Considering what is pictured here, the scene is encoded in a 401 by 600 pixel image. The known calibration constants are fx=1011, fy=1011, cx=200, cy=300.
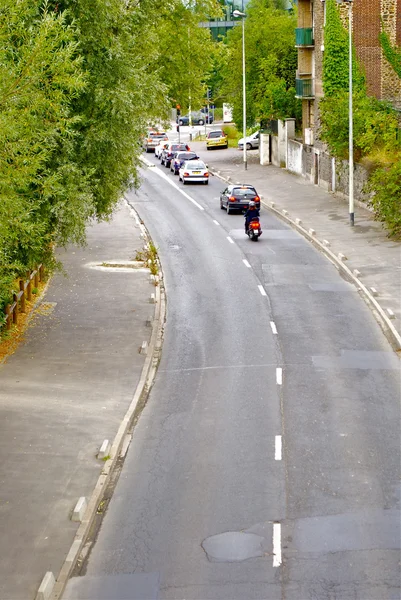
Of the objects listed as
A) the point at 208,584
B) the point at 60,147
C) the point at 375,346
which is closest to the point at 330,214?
the point at 375,346

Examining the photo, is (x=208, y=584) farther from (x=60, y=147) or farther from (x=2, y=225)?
(x=60, y=147)

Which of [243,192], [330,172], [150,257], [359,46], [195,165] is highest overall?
[359,46]

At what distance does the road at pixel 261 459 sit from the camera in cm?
Result: 1392

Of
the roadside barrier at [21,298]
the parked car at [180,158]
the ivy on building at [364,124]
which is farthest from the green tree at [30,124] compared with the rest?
the parked car at [180,158]

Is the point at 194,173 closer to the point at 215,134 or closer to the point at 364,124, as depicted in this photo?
the point at 364,124

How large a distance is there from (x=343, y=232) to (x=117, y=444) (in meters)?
25.3

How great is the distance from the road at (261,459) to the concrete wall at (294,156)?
29070 mm

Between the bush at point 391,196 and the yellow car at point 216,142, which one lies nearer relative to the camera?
the bush at point 391,196

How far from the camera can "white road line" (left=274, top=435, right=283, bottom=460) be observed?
18.6 m

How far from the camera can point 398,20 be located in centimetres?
5525

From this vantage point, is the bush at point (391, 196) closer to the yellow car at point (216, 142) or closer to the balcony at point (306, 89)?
the balcony at point (306, 89)

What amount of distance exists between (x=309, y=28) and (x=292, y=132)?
8.92 meters

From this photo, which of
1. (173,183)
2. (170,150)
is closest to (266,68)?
(170,150)

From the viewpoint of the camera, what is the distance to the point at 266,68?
68.4m
